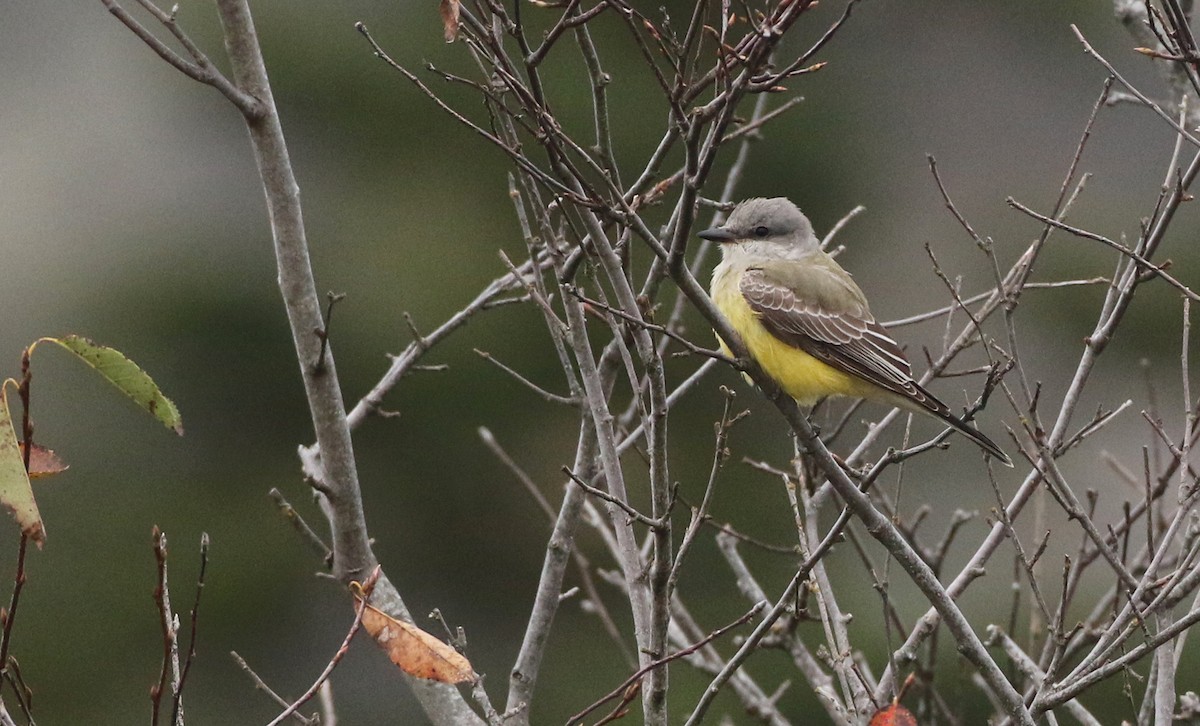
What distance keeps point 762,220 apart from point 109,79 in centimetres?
1225

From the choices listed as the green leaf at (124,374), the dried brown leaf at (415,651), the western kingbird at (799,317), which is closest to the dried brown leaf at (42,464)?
the green leaf at (124,374)

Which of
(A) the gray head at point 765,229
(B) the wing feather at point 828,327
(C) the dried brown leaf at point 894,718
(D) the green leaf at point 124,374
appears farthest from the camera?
(A) the gray head at point 765,229

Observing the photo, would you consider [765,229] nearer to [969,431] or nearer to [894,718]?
[969,431]

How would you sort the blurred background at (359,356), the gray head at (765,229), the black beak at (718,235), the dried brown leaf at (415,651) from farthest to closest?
the blurred background at (359,356) < the gray head at (765,229) < the black beak at (718,235) < the dried brown leaf at (415,651)

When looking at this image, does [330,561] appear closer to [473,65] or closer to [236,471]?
[473,65]

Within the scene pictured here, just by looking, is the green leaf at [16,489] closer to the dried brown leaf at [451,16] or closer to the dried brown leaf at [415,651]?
the dried brown leaf at [415,651]

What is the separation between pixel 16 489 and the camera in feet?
8.79

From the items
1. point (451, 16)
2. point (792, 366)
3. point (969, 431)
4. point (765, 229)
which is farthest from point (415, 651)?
point (765, 229)

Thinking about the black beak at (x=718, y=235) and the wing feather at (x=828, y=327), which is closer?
the wing feather at (x=828, y=327)

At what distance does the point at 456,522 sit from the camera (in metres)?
14.0

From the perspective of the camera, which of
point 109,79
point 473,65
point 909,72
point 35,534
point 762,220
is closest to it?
point 35,534

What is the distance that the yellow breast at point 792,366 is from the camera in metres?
5.48

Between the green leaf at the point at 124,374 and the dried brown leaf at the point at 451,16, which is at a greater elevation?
the dried brown leaf at the point at 451,16

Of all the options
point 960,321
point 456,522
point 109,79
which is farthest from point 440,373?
point 109,79
